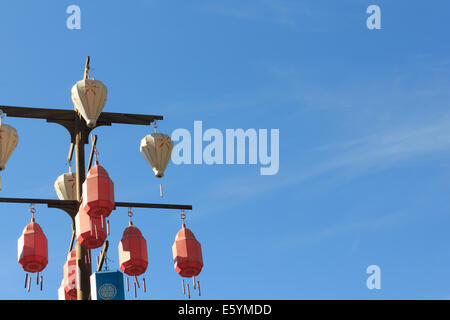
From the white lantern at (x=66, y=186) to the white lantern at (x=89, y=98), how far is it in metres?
3.29

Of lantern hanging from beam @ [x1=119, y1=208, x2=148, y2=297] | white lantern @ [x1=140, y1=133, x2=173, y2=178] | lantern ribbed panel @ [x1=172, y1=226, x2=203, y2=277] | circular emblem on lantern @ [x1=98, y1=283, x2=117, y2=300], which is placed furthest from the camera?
white lantern @ [x1=140, y1=133, x2=173, y2=178]

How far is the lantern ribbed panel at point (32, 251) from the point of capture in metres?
16.4

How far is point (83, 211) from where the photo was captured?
15.8 meters

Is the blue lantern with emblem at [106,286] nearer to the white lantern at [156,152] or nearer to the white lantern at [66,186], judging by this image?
the white lantern at [156,152]

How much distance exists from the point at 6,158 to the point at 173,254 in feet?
11.2

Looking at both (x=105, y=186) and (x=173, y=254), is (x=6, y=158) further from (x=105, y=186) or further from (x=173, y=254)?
(x=173, y=254)

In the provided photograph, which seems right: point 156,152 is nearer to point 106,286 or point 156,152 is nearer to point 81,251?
point 81,251

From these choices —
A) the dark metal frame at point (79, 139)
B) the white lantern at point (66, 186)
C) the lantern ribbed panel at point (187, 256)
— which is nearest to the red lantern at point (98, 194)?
the dark metal frame at point (79, 139)

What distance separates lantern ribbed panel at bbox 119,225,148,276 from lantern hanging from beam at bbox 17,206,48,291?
4.41ft

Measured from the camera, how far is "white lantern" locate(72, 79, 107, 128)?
16.6 metres

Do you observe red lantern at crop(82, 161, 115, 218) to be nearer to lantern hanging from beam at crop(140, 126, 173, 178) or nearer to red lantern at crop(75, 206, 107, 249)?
red lantern at crop(75, 206, 107, 249)

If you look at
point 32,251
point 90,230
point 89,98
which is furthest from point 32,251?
point 89,98

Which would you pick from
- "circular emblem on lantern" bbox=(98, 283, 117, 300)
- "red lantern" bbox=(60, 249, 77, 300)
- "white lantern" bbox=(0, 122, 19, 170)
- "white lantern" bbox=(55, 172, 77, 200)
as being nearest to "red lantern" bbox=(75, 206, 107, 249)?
"circular emblem on lantern" bbox=(98, 283, 117, 300)
